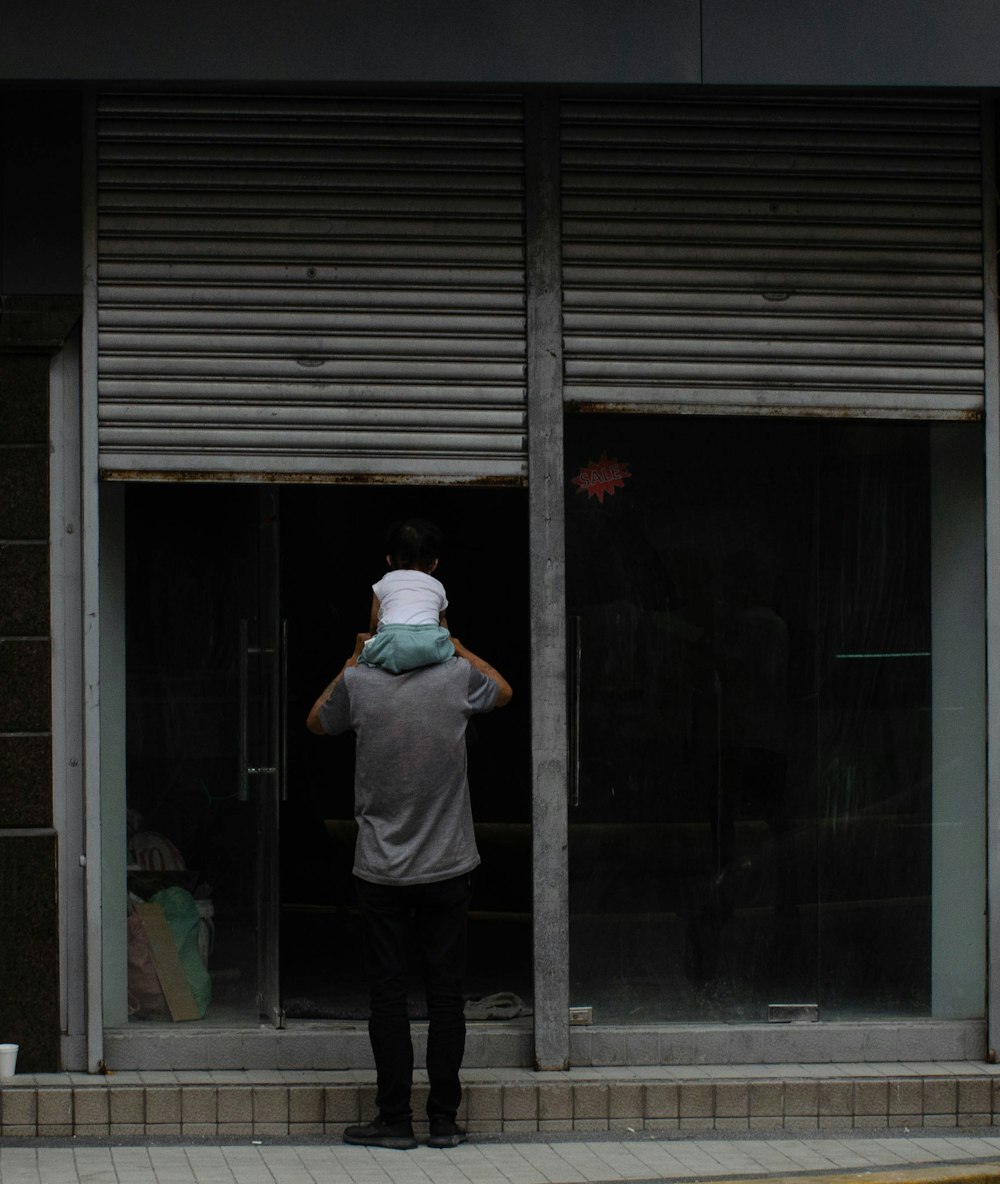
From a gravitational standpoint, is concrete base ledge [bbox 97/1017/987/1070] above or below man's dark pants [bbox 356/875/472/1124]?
below

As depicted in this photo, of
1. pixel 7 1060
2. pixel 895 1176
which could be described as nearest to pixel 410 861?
pixel 7 1060

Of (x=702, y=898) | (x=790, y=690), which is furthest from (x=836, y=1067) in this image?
(x=790, y=690)

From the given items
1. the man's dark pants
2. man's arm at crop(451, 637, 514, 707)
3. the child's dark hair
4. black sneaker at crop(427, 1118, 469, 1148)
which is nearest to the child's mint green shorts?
man's arm at crop(451, 637, 514, 707)

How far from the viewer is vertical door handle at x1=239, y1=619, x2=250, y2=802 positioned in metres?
7.81

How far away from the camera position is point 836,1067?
25.3 feet

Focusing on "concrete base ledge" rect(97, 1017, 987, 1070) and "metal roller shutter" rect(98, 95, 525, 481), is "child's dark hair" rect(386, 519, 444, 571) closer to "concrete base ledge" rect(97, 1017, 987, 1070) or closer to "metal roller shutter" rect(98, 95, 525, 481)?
"metal roller shutter" rect(98, 95, 525, 481)

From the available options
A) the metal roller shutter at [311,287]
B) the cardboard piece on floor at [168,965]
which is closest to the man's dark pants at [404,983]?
the cardboard piece on floor at [168,965]

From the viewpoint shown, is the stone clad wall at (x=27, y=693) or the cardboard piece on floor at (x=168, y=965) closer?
the stone clad wall at (x=27, y=693)

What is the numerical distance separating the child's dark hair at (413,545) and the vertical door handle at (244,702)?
38.9 inches

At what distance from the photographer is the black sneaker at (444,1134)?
6.81 metres

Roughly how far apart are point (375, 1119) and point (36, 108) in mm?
4066

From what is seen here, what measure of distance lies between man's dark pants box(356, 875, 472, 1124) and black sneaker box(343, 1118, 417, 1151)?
3cm

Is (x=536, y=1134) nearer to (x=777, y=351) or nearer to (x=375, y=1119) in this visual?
(x=375, y=1119)

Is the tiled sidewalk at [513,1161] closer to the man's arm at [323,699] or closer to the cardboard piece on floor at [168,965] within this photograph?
the cardboard piece on floor at [168,965]
